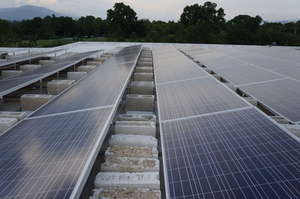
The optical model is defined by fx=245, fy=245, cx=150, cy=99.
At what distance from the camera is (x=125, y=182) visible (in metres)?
5.44

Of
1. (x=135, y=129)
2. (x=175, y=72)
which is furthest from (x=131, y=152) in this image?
(x=175, y=72)

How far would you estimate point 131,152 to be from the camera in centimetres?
677

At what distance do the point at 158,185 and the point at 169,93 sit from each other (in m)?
5.08

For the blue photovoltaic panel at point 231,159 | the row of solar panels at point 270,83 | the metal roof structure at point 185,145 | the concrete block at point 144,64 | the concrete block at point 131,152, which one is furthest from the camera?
the concrete block at point 144,64

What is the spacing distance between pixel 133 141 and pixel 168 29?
50817 millimetres

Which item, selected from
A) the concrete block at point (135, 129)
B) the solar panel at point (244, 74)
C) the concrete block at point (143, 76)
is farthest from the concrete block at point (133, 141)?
the concrete block at point (143, 76)

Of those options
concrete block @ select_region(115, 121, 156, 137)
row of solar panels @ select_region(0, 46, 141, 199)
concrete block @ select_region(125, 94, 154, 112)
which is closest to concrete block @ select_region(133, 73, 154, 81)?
concrete block @ select_region(125, 94, 154, 112)

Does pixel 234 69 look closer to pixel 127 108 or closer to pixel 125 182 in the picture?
pixel 127 108

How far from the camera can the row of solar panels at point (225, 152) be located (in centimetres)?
397

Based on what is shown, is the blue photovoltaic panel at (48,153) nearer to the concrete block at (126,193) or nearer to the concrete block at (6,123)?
the concrete block at (6,123)

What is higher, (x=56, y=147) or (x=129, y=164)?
(x=56, y=147)

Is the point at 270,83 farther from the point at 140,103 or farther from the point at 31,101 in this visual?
the point at 31,101

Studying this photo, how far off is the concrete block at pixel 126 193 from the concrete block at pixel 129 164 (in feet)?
2.07

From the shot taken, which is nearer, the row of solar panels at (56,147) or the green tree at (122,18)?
the row of solar panels at (56,147)
